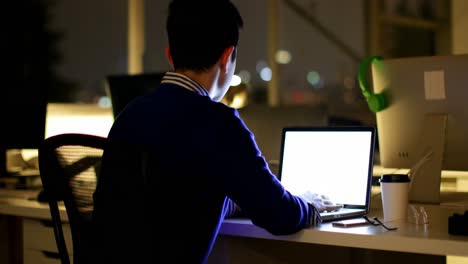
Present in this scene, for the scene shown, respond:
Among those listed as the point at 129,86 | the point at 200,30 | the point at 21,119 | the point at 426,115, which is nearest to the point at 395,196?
the point at 426,115

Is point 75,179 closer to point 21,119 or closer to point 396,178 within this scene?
point 396,178

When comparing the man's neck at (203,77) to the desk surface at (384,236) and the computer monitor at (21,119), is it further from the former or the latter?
the computer monitor at (21,119)

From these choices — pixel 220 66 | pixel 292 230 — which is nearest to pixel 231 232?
pixel 292 230

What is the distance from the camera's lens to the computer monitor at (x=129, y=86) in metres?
2.65

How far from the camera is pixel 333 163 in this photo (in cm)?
196

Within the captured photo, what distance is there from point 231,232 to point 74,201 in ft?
1.52

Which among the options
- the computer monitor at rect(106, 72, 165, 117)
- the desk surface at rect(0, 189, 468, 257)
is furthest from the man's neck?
the computer monitor at rect(106, 72, 165, 117)

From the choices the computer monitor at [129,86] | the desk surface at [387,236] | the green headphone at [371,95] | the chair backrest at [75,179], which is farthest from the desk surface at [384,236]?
the computer monitor at [129,86]

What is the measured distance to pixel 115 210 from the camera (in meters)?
1.51

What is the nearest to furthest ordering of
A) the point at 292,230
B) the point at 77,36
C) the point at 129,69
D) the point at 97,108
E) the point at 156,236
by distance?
the point at 156,236, the point at 292,230, the point at 97,108, the point at 129,69, the point at 77,36

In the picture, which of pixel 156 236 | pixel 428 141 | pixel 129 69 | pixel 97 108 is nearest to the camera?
pixel 156 236

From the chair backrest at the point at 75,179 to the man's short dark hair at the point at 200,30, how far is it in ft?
1.19

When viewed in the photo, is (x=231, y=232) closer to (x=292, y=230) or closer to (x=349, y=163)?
(x=292, y=230)

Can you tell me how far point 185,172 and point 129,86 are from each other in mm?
1292
